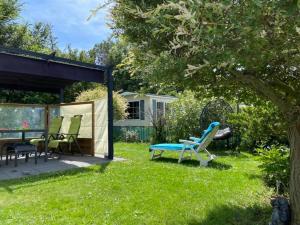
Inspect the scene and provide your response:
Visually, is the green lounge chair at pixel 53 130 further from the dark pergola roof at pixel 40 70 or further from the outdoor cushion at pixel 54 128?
the dark pergola roof at pixel 40 70

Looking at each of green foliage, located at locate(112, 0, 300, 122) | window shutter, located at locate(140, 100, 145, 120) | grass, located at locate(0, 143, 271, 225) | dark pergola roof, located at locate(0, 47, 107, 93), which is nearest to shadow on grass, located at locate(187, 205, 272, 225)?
grass, located at locate(0, 143, 271, 225)

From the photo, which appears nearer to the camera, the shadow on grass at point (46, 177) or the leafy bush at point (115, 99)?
the shadow on grass at point (46, 177)

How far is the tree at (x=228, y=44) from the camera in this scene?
2.23 meters

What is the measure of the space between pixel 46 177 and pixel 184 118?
24.4 feet

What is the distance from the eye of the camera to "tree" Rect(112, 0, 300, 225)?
223 centimetres

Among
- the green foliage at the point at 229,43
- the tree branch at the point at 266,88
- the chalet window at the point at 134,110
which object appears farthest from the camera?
the chalet window at the point at 134,110

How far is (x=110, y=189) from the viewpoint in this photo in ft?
18.1

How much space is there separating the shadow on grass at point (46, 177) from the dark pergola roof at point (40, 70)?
102 inches

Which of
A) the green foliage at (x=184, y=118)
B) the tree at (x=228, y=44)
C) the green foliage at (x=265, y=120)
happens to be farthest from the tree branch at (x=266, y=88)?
Answer: the green foliage at (x=184, y=118)

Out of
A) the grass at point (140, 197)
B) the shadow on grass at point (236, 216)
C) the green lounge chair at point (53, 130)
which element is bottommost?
the shadow on grass at point (236, 216)

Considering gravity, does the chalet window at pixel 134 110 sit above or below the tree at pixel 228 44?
above

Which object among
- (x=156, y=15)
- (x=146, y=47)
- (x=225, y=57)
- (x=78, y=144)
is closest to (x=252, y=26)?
(x=225, y=57)

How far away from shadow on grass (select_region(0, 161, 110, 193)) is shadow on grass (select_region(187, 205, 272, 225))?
10.8 ft

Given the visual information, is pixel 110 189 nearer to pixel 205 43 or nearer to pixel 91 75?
pixel 205 43
